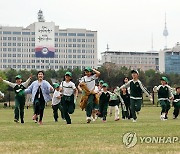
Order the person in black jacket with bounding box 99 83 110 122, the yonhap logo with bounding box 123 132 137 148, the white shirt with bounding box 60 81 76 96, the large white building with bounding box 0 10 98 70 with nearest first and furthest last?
the yonhap logo with bounding box 123 132 137 148 → the white shirt with bounding box 60 81 76 96 → the person in black jacket with bounding box 99 83 110 122 → the large white building with bounding box 0 10 98 70

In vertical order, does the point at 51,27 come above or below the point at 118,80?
above

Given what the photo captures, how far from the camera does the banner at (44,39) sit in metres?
183

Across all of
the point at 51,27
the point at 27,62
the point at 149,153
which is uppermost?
the point at 51,27

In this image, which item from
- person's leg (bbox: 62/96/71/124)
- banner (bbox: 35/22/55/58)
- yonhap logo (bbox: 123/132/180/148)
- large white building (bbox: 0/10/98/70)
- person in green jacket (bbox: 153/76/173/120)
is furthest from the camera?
large white building (bbox: 0/10/98/70)

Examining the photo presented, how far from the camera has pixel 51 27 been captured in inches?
7367

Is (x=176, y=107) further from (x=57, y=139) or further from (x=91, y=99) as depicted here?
(x=57, y=139)

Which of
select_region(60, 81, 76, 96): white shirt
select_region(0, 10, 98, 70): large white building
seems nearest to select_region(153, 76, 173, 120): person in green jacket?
select_region(60, 81, 76, 96): white shirt

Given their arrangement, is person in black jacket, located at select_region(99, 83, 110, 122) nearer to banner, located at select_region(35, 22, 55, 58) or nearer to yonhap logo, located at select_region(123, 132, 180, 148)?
yonhap logo, located at select_region(123, 132, 180, 148)

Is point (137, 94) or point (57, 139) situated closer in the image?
point (57, 139)

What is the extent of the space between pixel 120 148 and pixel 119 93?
41.3ft

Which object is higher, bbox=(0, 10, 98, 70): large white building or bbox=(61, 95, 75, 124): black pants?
bbox=(0, 10, 98, 70): large white building

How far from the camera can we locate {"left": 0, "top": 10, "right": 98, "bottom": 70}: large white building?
614ft

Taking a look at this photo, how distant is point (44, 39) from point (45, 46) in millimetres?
A: 2514

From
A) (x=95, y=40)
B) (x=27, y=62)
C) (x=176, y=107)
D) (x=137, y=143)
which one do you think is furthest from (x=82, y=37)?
(x=137, y=143)
